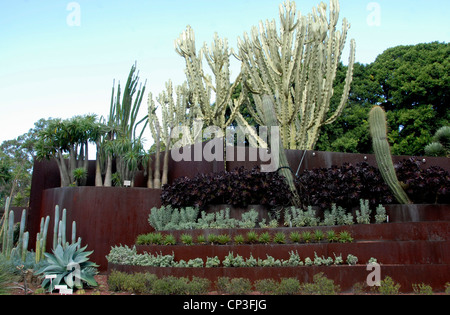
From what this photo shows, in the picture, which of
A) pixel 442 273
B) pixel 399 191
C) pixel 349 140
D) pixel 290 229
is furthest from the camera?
pixel 349 140

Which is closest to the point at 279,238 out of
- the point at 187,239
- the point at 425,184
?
the point at 187,239

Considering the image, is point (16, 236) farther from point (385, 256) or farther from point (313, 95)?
point (385, 256)

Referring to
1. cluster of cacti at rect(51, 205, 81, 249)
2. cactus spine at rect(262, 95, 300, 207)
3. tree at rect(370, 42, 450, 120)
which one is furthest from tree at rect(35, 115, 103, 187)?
tree at rect(370, 42, 450, 120)

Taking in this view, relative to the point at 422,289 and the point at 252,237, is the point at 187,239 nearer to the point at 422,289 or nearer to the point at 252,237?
the point at 252,237

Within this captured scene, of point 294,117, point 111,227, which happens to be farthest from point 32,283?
point 294,117

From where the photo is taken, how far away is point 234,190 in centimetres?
850

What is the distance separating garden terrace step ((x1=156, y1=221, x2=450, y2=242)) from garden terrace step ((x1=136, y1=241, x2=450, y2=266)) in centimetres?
40

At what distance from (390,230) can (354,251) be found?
0.84 m

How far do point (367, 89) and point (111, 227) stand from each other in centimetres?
1825

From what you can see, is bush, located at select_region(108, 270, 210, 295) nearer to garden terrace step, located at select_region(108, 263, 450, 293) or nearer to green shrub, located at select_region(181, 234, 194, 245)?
garden terrace step, located at select_region(108, 263, 450, 293)

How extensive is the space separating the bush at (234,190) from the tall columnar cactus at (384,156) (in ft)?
6.45

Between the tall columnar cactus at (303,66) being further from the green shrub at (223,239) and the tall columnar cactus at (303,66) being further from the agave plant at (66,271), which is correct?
the agave plant at (66,271)

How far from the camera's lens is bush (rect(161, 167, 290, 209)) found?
8.40 meters
